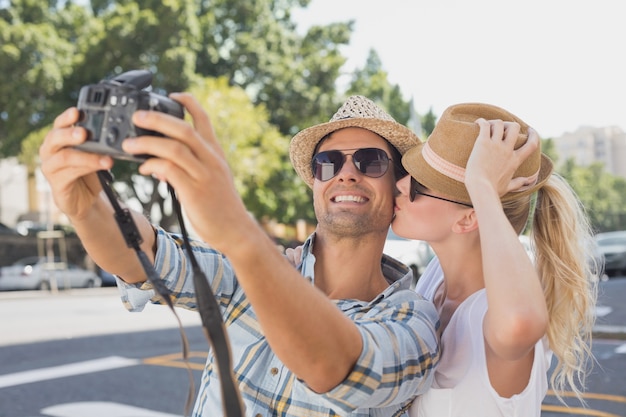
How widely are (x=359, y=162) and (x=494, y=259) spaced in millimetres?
862

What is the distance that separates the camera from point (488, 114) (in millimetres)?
2062

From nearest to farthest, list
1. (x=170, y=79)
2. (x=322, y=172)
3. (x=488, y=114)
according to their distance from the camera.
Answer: (x=488, y=114) < (x=322, y=172) < (x=170, y=79)

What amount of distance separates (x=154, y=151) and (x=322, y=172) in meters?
1.41

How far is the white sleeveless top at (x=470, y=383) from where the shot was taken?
1.80 meters

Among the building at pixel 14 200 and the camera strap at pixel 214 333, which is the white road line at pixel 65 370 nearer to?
the camera strap at pixel 214 333

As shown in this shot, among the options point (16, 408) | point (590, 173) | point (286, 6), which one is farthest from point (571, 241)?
point (590, 173)

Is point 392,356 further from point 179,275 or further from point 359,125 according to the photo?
point 359,125

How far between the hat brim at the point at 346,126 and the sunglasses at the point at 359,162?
7 cm

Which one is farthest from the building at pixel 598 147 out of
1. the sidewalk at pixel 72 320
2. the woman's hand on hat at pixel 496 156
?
the woman's hand on hat at pixel 496 156

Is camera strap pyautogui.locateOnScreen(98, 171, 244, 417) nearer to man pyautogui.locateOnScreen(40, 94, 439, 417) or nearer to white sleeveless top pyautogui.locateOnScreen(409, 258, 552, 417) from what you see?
man pyautogui.locateOnScreen(40, 94, 439, 417)

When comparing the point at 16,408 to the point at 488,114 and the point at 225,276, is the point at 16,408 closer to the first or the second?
the point at 225,276

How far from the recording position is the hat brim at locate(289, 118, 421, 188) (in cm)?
241

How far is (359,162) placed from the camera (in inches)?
95.0

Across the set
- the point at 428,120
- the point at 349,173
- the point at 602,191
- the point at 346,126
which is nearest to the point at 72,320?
the point at 346,126
